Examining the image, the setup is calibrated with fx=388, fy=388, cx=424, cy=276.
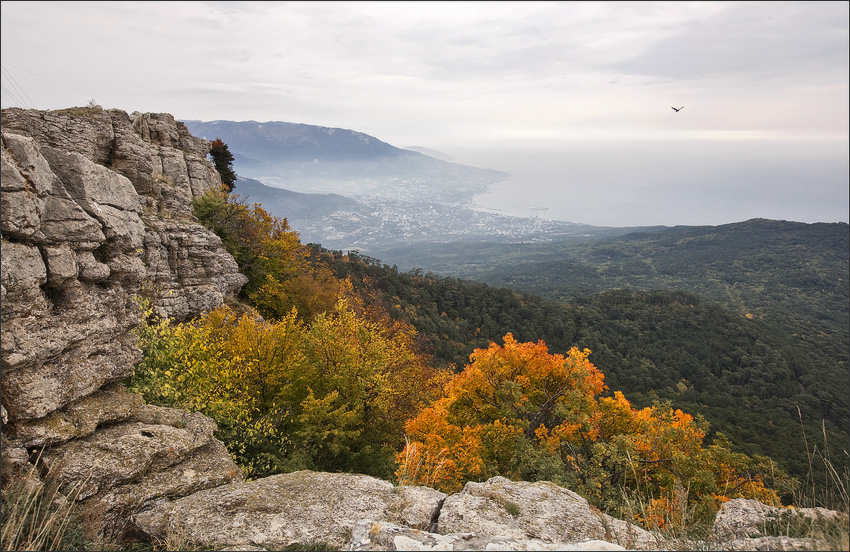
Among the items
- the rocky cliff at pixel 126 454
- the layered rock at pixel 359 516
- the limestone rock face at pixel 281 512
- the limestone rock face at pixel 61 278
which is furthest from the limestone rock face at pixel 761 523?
the limestone rock face at pixel 61 278

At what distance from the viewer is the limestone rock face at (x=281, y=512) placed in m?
6.50

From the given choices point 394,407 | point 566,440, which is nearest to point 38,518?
point 394,407

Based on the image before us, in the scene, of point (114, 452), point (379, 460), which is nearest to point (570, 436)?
point (379, 460)

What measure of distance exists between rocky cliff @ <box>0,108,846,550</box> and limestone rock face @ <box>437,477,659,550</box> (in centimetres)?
3

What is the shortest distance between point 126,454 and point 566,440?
16046 mm

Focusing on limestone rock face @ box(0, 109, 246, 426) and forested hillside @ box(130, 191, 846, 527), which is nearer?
limestone rock face @ box(0, 109, 246, 426)

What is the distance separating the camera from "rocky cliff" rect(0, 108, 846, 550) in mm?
6598

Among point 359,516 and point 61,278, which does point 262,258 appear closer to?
point 61,278

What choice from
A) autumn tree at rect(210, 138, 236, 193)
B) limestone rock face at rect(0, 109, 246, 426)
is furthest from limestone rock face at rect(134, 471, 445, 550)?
autumn tree at rect(210, 138, 236, 193)

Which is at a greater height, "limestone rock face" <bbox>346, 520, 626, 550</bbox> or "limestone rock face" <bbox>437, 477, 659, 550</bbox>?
"limestone rock face" <bbox>346, 520, 626, 550</bbox>

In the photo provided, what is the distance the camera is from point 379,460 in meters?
15.7

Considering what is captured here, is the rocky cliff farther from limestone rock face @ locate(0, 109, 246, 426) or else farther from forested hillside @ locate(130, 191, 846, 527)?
forested hillside @ locate(130, 191, 846, 527)

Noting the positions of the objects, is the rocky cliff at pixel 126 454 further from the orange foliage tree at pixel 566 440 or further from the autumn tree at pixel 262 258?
the autumn tree at pixel 262 258

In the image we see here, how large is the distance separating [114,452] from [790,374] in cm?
13221
